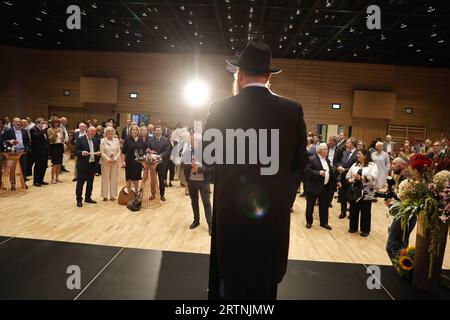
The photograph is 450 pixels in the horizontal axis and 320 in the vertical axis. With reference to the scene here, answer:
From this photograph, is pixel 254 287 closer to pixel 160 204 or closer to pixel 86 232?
pixel 86 232

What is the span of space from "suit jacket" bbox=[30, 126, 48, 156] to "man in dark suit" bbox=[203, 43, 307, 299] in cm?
841

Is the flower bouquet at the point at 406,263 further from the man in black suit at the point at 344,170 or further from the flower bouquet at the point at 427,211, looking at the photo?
the man in black suit at the point at 344,170

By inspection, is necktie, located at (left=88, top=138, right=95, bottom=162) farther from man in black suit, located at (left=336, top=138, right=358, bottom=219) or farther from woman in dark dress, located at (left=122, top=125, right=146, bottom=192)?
man in black suit, located at (left=336, top=138, right=358, bottom=219)

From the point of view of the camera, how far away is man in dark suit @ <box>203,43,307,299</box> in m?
1.40

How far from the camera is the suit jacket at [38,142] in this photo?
27.8 feet

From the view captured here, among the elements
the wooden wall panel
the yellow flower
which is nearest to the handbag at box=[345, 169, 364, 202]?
the yellow flower

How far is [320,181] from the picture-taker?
19.1ft

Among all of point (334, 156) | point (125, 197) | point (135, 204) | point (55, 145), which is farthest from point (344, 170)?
point (55, 145)

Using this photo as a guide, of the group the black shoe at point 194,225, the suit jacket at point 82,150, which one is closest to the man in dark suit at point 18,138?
the suit jacket at point 82,150

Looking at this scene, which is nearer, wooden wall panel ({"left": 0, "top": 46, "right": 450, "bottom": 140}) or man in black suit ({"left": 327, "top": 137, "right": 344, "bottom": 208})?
man in black suit ({"left": 327, "top": 137, "right": 344, "bottom": 208})

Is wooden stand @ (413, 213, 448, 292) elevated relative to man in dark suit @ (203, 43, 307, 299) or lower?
lower

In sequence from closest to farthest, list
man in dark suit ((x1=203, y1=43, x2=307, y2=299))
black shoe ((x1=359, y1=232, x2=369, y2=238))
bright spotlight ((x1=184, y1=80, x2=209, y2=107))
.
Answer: man in dark suit ((x1=203, y1=43, x2=307, y2=299))
black shoe ((x1=359, y1=232, x2=369, y2=238))
bright spotlight ((x1=184, y1=80, x2=209, y2=107))

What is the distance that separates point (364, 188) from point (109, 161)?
16.5 ft

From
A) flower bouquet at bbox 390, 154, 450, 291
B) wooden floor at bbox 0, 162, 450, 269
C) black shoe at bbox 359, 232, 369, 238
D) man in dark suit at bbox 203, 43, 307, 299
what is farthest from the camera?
black shoe at bbox 359, 232, 369, 238
